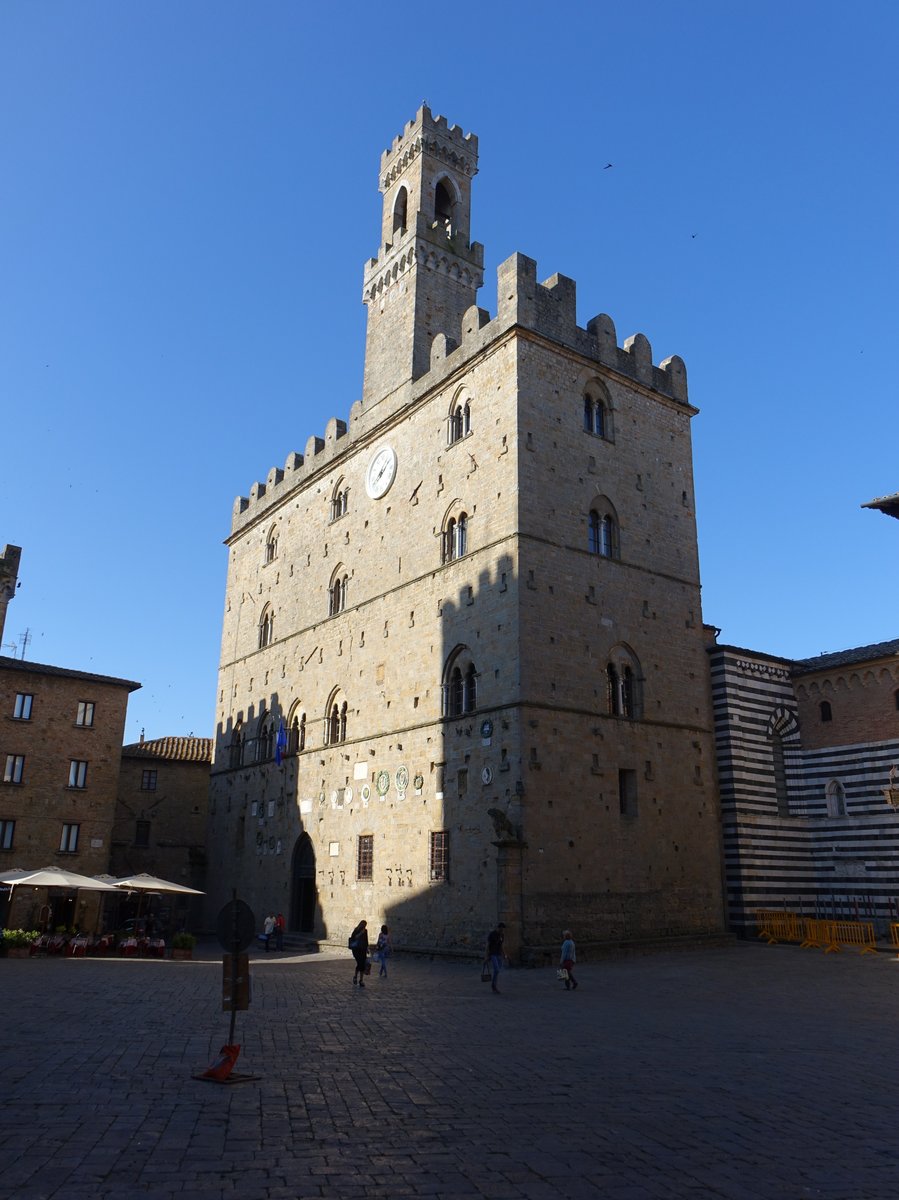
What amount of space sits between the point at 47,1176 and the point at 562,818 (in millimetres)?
17649

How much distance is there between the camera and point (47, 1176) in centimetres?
631

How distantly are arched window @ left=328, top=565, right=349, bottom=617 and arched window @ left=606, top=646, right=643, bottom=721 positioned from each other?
35.2 ft

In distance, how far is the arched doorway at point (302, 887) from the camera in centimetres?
3111

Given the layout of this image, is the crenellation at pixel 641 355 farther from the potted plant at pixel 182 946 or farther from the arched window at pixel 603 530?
the potted plant at pixel 182 946

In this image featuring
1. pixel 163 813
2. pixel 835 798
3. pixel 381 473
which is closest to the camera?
pixel 835 798

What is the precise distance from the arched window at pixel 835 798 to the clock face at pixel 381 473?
17358mm

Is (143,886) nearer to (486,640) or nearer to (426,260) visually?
(486,640)

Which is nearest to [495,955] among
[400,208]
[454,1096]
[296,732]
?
[454,1096]

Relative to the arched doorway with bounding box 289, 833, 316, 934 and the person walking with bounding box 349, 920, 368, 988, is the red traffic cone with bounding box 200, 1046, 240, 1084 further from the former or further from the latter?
the arched doorway with bounding box 289, 833, 316, 934

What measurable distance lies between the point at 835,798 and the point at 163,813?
92.6 feet

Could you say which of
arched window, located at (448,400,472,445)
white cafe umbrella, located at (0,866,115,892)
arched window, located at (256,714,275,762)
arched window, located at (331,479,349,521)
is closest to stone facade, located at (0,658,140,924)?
arched window, located at (256,714,275,762)

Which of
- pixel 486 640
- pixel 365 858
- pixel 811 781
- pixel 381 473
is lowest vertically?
pixel 365 858

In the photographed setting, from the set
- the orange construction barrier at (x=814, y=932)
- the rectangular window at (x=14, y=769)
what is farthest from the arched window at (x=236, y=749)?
the orange construction barrier at (x=814, y=932)

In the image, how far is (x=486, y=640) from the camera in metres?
24.7
